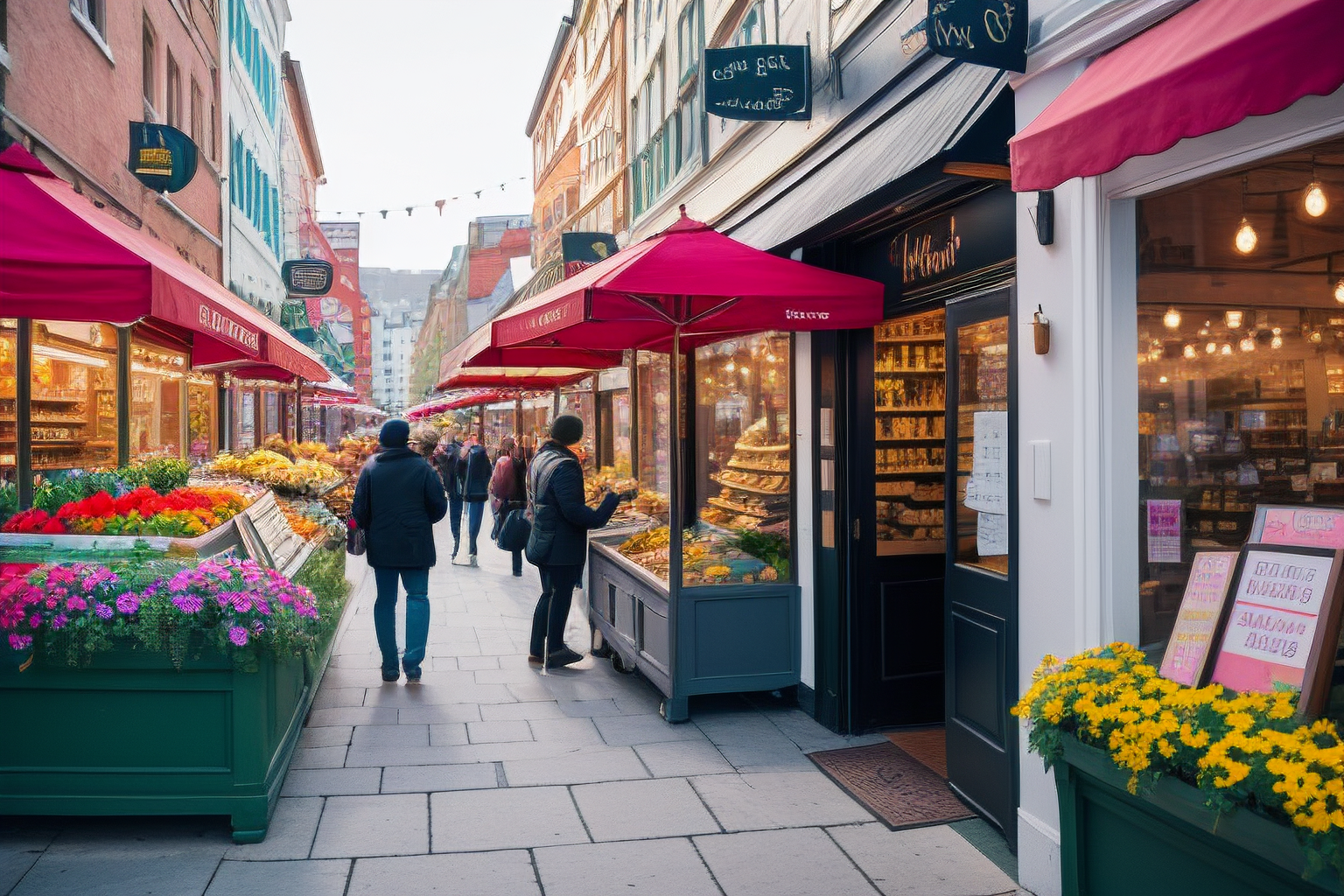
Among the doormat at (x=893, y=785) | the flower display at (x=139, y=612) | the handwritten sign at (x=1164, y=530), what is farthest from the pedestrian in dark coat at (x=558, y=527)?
the handwritten sign at (x=1164, y=530)

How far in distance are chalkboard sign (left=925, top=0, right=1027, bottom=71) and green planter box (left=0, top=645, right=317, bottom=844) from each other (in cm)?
403

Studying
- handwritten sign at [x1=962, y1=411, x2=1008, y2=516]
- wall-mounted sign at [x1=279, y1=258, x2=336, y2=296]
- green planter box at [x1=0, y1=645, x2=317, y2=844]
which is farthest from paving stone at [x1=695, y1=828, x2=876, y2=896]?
wall-mounted sign at [x1=279, y1=258, x2=336, y2=296]

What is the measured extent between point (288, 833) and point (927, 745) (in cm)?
364

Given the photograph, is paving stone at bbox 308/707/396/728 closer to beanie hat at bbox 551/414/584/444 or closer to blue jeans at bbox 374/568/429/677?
blue jeans at bbox 374/568/429/677

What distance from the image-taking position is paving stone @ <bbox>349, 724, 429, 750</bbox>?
612 centimetres

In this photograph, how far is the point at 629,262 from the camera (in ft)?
19.1

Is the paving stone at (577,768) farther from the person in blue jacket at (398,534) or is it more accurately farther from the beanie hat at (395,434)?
the beanie hat at (395,434)

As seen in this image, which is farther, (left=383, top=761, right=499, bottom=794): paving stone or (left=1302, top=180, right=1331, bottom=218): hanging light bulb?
(left=383, top=761, right=499, bottom=794): paving stone

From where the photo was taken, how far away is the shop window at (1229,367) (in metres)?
4.01

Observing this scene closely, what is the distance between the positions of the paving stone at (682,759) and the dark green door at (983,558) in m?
1.30

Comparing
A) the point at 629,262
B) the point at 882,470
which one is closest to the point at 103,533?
the point at 629,262

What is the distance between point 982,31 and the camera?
13.9 ft

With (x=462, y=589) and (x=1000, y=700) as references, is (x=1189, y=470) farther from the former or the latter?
(x=462, y=589)

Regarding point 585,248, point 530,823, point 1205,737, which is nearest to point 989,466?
point 1205,737
